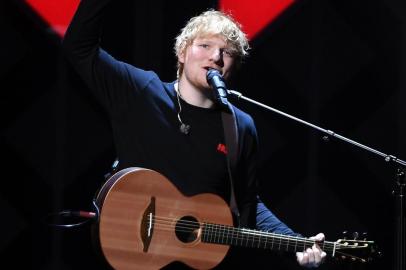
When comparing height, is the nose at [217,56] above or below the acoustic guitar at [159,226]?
above

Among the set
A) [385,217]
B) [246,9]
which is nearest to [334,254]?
[385,217]

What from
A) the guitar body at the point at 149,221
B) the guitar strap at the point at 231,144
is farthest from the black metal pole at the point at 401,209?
the guitar body at the point at 149,221

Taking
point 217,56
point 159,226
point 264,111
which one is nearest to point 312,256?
point 159,226

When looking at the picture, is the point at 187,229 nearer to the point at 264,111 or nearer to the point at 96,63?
the point at 96,63

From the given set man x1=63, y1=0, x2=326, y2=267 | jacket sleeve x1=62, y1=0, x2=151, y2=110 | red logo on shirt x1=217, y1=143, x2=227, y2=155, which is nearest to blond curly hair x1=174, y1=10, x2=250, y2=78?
man x1=63, y1=0, x2=326, y2=267

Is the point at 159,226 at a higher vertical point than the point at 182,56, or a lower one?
lower

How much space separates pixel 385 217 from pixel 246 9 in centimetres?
131

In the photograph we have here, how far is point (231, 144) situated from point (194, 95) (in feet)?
0.79

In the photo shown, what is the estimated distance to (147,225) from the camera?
249 cm

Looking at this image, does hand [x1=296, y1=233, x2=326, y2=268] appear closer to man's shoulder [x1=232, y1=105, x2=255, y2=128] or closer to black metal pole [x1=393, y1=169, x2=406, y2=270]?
black metal pole [x1=393, y1=169, x2=406, y2=270]

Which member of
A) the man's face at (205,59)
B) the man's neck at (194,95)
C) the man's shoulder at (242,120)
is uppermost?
the man's face at (205,59)

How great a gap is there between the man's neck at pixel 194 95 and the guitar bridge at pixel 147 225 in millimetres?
459

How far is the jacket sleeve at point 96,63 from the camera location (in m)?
2.40

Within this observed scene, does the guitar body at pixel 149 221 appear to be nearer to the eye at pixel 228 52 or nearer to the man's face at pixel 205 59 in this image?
the man's face at pixel 205 59
